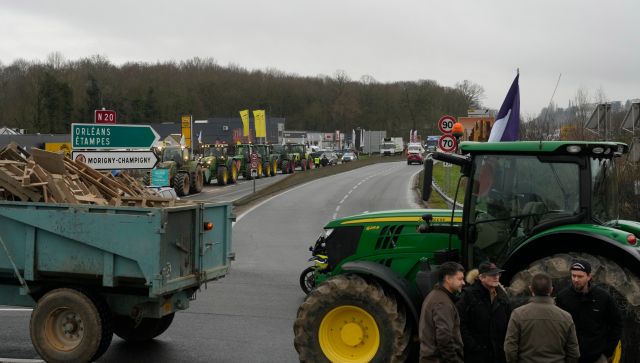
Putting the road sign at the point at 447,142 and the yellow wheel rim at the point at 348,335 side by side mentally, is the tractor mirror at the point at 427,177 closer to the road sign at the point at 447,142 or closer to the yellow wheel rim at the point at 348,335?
the yellow wheel rim at the point at 348,335

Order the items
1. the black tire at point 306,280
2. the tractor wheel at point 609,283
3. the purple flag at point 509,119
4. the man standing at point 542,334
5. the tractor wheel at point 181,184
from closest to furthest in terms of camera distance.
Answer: the man standing at point 542,334 < the tractor wheel at point 609,283 < the purple flag at point 509,119 < the black tire at point 306,280 < the tractor wheel at point 181,184

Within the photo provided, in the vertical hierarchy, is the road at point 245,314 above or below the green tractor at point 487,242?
below

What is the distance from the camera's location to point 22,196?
7.68 m

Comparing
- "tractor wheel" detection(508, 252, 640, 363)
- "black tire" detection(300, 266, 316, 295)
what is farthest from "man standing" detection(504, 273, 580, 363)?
"black tire" detection(300, 266, 316, 295)

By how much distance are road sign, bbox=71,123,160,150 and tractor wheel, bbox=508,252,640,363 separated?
1106 centimetres

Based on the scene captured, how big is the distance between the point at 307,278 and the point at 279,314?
1.81 meters

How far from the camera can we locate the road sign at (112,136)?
1514 centimetres

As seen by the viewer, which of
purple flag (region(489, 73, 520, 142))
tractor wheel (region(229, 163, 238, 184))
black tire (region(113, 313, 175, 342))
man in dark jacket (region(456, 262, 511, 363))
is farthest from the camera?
tractor wheel (region(229, 163, 238, 184))

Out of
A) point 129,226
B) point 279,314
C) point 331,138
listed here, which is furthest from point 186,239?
point 331,138

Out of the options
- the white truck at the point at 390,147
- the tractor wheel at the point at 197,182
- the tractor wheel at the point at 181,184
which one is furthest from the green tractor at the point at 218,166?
the white truck at the point at 390,147

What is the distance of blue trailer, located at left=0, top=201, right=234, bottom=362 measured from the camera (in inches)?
278

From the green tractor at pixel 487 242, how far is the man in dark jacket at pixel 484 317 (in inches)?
19.4

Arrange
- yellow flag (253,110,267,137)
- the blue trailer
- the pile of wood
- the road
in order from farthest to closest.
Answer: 1. yellow flag (253,110,267,137)
2. the road
3. the pile of wood
4. the blue trailer

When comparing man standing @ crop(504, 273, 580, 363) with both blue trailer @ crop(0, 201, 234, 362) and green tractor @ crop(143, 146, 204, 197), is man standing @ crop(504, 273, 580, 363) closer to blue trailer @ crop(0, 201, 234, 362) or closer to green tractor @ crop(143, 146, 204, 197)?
blue trailer @ crop(0, 201, 234, 362)
